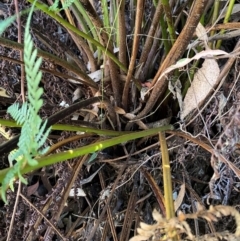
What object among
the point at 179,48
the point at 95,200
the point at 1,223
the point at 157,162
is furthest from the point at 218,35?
the point at 1,223

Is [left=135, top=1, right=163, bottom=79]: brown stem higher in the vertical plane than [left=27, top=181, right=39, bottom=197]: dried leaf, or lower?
higher

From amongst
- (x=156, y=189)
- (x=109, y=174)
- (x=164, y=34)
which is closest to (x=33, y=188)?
(x=109, y=174)

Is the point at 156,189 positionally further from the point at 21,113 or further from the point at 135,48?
the point at 21,113

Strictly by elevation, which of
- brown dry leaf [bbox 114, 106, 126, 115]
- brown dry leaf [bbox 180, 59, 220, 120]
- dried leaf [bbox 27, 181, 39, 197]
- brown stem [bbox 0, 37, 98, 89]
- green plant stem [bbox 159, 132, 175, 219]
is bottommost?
dried leaf [bbox 27, 181, 39, 197]

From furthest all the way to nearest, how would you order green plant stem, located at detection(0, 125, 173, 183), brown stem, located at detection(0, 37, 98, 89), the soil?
the soil → brown stem, located at detection(0, 37, 98, 89) → green plant stem, located at detection(0, 125, 173, 183)

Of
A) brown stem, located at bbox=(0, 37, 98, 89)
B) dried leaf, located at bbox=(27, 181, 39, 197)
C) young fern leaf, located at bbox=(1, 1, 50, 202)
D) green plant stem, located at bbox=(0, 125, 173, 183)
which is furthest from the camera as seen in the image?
dried leaf, located at bbox=(27, 181, 39, 197)

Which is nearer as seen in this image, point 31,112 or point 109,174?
point 31,112

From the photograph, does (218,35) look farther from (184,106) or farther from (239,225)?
(239,225)

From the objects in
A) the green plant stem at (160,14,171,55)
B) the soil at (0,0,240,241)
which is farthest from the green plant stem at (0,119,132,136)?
the green plant stem at (160,14,171,55)

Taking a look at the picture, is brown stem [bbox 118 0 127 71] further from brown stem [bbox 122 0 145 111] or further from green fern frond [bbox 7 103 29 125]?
green fern frond [bbox 7 103 29 125]

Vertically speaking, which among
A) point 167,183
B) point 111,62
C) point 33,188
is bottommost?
Answer: point 33,188

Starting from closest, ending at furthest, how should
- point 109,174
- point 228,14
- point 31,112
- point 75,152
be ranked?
1. point 31,112
2. point 75,152
3. point 228,14
4. point 109,174

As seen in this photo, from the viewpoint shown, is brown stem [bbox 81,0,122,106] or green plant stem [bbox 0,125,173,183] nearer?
green plant stem [bbox 0,125,173,183]
